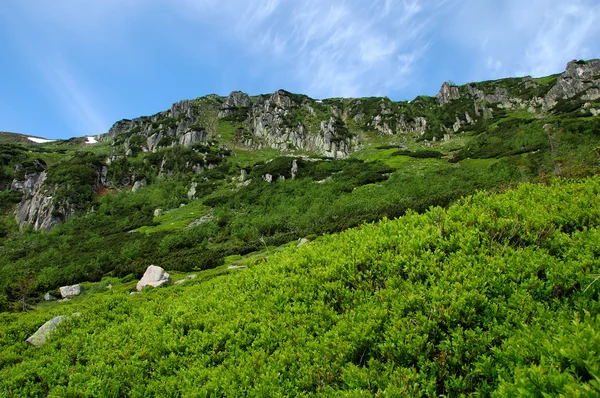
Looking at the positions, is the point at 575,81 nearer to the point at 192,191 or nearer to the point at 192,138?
the point at 192,191

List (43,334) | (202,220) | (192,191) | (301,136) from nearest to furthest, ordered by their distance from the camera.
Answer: (43,334) → (202,220) → (192,191) → (301,136)

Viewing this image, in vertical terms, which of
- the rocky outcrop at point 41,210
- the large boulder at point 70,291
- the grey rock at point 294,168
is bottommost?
the large boulder at point 70,291

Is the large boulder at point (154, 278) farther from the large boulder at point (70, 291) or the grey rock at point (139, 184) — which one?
the grey rock at point (139, 184)

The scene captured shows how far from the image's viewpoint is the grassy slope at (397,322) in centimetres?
454

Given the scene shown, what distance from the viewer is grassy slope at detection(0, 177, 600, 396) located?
4.54 meters

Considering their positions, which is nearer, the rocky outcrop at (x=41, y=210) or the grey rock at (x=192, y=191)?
the rocky outcrop at (x=41, y=210)

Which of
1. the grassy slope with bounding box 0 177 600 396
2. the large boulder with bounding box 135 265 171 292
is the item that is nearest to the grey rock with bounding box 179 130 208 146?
the large boulder with bounding box 135 265 171 292

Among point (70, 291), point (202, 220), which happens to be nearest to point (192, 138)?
point (202, 220)

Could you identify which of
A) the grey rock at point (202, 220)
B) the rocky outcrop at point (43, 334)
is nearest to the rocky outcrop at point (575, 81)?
the grey rock at point (202, 220)

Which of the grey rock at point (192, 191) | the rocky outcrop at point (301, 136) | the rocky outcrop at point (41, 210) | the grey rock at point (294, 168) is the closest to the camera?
the rocky outcrop at point (41, 210)

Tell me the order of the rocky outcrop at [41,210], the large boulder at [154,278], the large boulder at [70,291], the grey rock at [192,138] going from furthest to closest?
the grey rock at [192,138]
the rocky outcrop at [41,210]
the large boulder at [70,291]
the large boulder at [154,278]

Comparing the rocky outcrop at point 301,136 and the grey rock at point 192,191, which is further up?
the rocky outcrop at point 301,136

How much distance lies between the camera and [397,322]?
18.1 ft

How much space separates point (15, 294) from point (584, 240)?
56.3 metres
